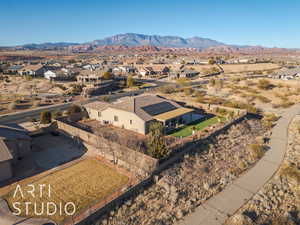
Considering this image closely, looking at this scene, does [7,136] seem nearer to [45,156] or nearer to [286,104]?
[45,156]

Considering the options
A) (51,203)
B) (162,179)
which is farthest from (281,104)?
(51,203)

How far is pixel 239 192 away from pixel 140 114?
1791 cm

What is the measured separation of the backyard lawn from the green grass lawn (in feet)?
43.9

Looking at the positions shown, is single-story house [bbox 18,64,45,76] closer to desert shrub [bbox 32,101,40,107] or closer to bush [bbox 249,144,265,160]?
desert shrub [bbox 32,101,40,107]

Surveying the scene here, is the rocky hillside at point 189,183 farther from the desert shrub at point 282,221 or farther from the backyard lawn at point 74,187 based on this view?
the desert shrub at point 282,221

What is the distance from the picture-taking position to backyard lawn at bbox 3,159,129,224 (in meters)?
18.2

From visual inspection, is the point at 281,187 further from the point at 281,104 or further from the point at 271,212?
the point at 281,104

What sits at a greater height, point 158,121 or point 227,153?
point 158,121

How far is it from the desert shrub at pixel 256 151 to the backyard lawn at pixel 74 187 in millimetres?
17148

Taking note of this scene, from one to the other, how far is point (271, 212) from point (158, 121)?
63.1 feet

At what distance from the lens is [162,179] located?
2155 centimetres

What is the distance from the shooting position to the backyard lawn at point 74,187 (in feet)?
59.8

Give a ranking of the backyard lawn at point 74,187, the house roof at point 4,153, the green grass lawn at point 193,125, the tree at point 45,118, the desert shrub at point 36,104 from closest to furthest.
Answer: the backyard lawn at point 74,187 < the house roof at point 4,153 < the green grass lawn at point 193,125 < the tree at point 45,118 < the desert shrub at point 36,104

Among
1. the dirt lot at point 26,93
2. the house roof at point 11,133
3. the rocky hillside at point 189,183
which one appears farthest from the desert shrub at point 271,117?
the dirt lot at point 26,93
